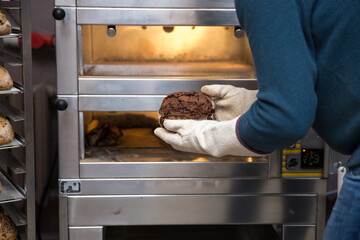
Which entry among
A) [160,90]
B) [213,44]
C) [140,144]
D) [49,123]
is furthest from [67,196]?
[49,123]

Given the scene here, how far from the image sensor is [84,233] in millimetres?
1804

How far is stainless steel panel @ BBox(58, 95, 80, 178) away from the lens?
1.73 metres

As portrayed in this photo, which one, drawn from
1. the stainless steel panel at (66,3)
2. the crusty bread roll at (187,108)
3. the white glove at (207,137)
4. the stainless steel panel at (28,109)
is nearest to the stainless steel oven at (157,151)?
the stainless steel panel at (66,3)

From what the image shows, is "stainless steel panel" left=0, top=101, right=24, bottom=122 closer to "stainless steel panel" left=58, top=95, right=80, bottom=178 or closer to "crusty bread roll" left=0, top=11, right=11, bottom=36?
"stainless steel panel" left=58, top=95, right=80, bottom=178

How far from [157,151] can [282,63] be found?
42.6 inches

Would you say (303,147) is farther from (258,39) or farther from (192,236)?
(258,39)

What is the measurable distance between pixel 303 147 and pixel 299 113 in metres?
0.96

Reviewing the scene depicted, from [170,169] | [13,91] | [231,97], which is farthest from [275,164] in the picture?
[13,91]

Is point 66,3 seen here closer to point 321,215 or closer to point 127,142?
point 127,142

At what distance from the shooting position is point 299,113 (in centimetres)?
92

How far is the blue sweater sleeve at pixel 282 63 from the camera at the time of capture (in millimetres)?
891

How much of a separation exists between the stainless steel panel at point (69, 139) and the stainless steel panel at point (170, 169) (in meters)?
0.04

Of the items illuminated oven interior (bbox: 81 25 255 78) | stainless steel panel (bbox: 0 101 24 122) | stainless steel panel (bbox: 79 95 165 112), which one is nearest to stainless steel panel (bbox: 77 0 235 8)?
illuminated oven interior (bbox: 81 25 255 78)

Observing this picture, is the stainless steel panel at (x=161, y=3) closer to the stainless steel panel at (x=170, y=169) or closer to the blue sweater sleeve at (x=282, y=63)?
the stainless steel panel at (x=170, y=169)
